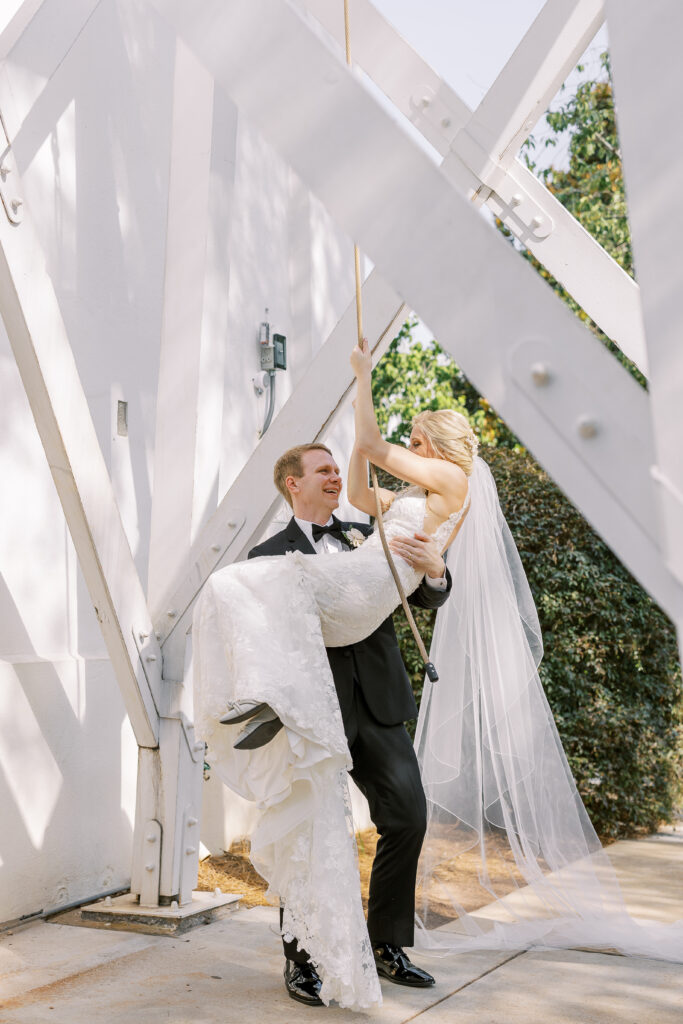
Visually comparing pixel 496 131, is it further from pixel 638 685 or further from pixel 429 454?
pixel 638 685

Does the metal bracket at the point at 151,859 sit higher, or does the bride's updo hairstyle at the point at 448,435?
the bride's updo hairstyle at the point at 448,435

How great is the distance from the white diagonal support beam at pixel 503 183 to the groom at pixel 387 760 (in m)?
1.25

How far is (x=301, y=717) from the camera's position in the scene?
2922mm

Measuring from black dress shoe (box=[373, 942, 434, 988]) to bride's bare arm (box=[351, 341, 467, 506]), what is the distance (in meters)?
1.46

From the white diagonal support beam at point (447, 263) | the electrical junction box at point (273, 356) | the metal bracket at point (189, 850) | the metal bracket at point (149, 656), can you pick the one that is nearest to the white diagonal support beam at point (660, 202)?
the white diagonal support beam at point (447, 263)

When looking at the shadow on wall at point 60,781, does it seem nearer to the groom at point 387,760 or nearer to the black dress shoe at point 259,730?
the groom at point 387,760

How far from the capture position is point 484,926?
3.90 metres

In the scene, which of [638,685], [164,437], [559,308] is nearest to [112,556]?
[164,437]

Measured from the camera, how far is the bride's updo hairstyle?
354 cm

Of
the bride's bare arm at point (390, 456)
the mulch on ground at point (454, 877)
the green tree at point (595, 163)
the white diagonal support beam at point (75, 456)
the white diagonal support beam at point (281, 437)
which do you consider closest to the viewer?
the bride's bare arm at point (390, 456)

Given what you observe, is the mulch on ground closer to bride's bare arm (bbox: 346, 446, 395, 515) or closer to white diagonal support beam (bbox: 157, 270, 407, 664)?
white diagonal support beam (bbox: 157, 270, 407, 664)

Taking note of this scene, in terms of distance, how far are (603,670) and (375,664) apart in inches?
113

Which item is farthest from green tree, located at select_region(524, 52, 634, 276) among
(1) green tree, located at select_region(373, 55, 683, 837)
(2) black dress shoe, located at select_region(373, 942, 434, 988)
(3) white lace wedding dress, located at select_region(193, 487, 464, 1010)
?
(2) black dress shoe, located at select_region(373, 942, 434, 988)

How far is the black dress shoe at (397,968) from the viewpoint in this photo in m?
3.23
